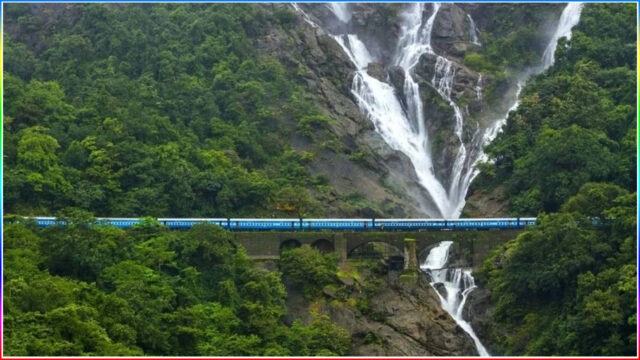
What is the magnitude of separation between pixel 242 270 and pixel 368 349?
7.84 meters

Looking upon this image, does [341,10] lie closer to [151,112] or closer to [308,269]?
[151,112]

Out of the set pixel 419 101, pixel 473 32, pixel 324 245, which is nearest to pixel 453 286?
pixel 324 245

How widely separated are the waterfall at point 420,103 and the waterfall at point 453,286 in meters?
9.49

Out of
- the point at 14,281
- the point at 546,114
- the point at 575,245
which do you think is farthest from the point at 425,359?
the point at 546,114

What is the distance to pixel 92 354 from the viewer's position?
61.5 metres

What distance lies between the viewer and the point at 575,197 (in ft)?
260

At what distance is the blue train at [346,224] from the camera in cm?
7988

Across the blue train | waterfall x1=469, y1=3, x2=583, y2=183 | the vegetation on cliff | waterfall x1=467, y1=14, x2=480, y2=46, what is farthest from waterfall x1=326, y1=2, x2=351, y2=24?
the vegetation on cliff

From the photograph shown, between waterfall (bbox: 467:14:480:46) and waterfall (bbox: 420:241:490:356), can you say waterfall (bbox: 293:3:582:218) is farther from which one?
waterfall (bbox: 420:241:490:356)

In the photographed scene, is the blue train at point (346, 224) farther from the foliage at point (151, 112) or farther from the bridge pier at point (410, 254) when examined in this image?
the foliage at point (151, 112)

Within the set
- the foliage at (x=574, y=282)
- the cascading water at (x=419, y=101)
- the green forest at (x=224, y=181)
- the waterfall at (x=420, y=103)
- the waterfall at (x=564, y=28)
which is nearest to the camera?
the foliage at (x=574, y=282)

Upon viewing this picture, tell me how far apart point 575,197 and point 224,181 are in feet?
66.9

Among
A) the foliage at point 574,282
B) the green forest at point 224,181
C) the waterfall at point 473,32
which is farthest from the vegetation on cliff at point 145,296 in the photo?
the waterfall at point 473,32

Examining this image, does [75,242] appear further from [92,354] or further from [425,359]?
Result: [425,359]
